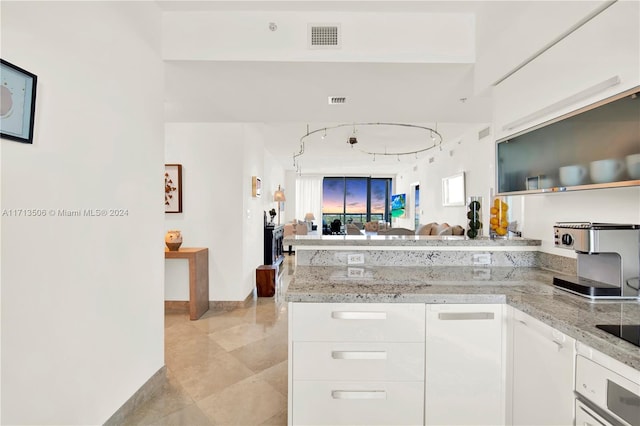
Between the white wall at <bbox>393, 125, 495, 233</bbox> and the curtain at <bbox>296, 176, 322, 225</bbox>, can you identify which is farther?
the curtain at <bbox>296, 176, 322, 225</bbox>

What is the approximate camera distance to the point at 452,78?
232 cm

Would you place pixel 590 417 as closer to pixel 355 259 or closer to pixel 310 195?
pixel 355 259

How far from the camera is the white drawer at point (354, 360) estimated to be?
1.46 m

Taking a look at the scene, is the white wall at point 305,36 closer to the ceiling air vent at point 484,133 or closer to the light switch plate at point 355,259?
the light switch plate at point 355,259

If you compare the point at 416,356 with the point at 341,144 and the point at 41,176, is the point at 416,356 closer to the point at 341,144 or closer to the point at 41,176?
the point at 41,176

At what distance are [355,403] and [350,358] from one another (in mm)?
231

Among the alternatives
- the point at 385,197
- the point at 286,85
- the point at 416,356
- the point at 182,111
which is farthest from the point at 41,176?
the point at 385,197

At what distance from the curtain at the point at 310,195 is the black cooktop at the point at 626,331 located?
31.8ft

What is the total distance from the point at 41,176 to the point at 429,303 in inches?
74.9

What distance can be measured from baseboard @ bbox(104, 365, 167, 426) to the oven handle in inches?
90.0

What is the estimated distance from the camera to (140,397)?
6.40ft

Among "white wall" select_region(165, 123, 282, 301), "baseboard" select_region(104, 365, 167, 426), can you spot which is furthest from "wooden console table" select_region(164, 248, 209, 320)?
"baseboard" select_region(104, 365, 167, 426)

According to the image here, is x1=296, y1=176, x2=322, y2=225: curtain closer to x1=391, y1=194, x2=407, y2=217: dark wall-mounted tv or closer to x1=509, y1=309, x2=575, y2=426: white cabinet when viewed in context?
x1=391, y1=194, x2=407, y2=217: dark wall-mounted tv

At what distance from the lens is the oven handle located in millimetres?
911
